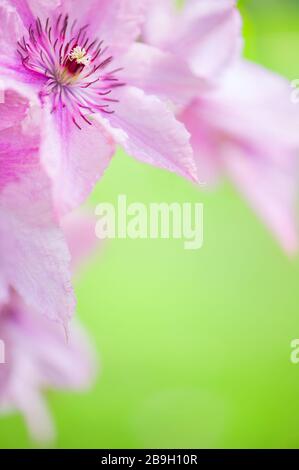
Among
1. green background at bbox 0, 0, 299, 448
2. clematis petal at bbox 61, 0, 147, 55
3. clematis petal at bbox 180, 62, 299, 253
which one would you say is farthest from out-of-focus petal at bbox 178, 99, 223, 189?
green background at bbox 0, 0, 299, 448

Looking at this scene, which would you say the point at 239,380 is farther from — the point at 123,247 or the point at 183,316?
the point at 123,247

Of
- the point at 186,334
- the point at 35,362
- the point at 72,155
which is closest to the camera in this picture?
the point at 72,155

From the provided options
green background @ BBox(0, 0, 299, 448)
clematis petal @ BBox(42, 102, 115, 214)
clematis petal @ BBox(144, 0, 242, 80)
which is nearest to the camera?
clematis petal @ BBox(42, 102, 115, 214)

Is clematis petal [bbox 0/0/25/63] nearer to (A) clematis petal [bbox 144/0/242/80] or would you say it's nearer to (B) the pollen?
(B) the pollen

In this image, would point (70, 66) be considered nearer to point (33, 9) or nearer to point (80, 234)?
point (33, 9)

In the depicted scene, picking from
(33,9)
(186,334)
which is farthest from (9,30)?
(186,334)

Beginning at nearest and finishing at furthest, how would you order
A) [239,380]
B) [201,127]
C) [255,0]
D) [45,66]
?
[45,66] < [201,127] < [255,0] < [239,380]

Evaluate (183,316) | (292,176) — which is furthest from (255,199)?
(183,316)

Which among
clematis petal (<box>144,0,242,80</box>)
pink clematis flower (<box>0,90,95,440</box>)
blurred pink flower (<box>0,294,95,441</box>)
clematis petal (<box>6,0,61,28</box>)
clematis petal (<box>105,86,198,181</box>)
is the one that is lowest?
blurred pink flower (<box>0,294,95,441</box>)
